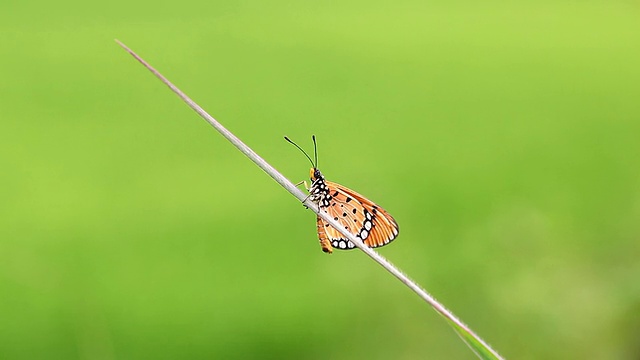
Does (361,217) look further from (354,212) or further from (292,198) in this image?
(292,198)

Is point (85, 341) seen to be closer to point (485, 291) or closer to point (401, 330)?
point (401, 330)

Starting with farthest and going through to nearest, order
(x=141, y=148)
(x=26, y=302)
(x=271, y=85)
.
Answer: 1. (x=271, y=85)
2. (x=141, y=148)
3. (x=26, y=302)

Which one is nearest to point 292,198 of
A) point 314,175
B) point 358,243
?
point 314,175

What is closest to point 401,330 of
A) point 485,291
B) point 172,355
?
point 485,291

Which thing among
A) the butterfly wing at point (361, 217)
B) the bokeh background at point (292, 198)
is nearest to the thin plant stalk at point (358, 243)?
the butterfly wing at point (361, 217)

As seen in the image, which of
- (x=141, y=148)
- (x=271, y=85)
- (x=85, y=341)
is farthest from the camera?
(x=271, y=85)

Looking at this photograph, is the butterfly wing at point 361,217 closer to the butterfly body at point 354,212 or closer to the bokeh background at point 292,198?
the butterfly body at point 354,212
